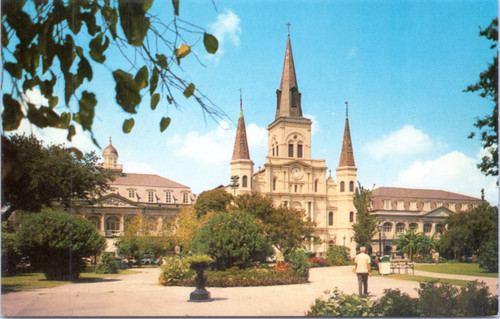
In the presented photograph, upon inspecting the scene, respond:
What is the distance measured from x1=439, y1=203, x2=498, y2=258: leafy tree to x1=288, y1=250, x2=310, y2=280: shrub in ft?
6.98

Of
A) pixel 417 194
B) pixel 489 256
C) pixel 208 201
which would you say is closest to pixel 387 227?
pixel 417 194

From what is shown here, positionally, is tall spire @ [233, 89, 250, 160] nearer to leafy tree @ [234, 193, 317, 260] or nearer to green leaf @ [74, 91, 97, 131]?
leafy tree @ [234, 193, 317, 260]

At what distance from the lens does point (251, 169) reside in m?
6.00

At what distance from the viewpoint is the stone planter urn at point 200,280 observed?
5465 millimetres

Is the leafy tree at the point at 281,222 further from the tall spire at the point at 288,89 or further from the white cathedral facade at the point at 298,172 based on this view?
the tall spire at the point at 288,89

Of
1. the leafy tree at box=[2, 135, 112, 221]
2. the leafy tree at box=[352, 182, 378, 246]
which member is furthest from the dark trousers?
the leafy tree at box=[2, 135, 112, 221]

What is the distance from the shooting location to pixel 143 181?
5.76 metres

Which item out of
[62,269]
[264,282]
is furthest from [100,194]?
[264,282]

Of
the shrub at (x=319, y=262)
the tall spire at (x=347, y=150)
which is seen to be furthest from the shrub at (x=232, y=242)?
the tall spire at (x=347, y=150)

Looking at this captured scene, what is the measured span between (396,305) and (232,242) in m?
2.92

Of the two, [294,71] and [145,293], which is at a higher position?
[294,71]

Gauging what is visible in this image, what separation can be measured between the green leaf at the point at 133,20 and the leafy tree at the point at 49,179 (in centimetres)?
310

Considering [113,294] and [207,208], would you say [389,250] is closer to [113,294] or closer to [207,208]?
[207,208]

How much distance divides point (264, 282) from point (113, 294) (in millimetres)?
2256
